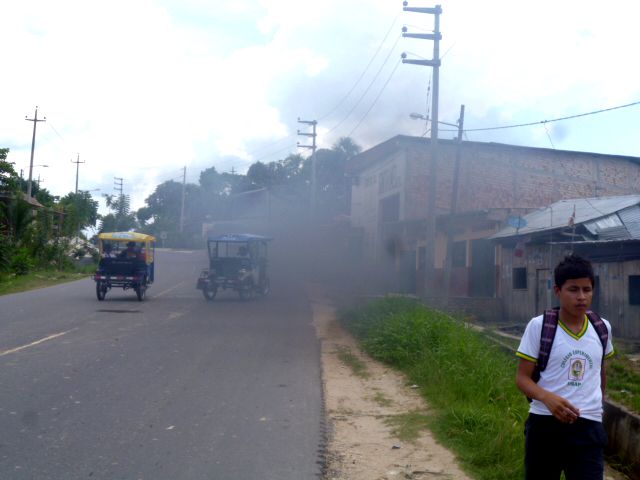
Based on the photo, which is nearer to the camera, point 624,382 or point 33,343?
point 624,382

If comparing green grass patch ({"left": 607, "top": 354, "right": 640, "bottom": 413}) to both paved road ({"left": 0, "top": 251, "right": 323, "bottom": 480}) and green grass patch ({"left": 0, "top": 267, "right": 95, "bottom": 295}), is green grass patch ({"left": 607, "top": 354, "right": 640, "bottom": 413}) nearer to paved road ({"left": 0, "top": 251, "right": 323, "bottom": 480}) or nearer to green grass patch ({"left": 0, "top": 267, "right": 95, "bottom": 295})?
paved road ({"left": 0, "top": 251, "right": 323, "bottom": 480})

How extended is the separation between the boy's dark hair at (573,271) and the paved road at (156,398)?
9.78ft

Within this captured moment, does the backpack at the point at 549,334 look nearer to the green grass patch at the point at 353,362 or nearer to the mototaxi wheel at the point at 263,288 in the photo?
the green grass patch at the point at 353,362

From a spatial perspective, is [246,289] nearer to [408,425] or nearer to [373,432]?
[408,425]

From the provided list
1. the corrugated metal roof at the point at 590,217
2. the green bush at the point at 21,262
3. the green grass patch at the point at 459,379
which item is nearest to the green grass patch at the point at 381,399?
the green grass patch at the point at 459,379

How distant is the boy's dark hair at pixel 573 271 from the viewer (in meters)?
4.05

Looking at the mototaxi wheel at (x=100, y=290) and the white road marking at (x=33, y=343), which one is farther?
the mototaxi wheel at (x=100, y=290)

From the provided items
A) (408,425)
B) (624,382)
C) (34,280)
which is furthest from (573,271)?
(34,280)

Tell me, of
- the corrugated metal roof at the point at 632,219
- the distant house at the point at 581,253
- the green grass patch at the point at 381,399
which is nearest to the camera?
the green grass patch at the point at 381,399

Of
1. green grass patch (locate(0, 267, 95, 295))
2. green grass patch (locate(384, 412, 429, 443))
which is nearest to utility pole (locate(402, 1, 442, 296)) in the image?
green grass patch (locate(384, 412, 429, 443))

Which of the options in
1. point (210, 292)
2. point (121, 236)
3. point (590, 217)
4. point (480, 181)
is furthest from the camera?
point (480, 181)

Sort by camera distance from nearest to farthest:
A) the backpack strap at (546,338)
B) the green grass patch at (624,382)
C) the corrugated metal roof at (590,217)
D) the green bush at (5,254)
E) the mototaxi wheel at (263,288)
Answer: the backpack strap at (546,338) → the green grass patch at (624,382) → the corrugated metal roof at (590,217) → the mototaxi wheel at (263,288) → the green bush at (5,254)

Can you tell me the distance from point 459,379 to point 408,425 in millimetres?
1811

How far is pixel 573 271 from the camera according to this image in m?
4.06
